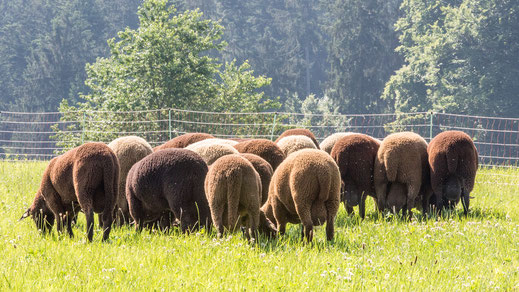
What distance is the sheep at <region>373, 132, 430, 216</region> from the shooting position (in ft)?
31.3

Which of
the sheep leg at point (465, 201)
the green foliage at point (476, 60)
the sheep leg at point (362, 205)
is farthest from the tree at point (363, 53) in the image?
the sheep leg at point (362, 205)

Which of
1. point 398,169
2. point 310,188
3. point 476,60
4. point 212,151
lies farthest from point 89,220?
point 476,60

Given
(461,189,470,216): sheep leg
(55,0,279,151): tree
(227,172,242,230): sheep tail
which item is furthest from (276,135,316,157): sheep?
(55,0,279,151): tree

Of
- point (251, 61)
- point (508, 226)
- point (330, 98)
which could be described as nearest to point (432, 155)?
point (508, 226)

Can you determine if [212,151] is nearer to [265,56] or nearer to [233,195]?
[233,195]

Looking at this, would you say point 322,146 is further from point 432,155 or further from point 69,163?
point 69,163

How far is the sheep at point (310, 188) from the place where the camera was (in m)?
7.01

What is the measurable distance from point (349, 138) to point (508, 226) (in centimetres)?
259

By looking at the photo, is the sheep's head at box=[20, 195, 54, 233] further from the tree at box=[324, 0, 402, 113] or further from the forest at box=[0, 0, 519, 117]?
the tree at box=[324, 0, 402, 113]

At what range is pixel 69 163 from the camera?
7.60 metres

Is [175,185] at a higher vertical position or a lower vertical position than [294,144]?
lower

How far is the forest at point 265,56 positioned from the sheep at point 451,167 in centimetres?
1869

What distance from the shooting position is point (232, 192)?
6.95 m

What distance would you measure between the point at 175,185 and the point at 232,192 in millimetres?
931
